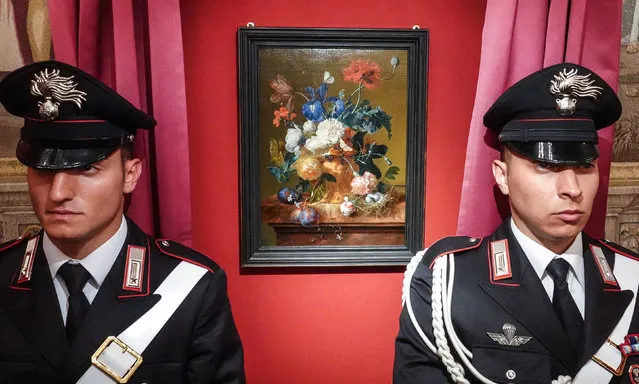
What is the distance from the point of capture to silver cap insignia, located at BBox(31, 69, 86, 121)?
3.92ft

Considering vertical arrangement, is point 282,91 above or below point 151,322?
above

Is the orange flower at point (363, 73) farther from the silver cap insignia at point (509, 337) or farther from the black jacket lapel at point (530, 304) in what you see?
the silver cap insignia at point (509, 337)

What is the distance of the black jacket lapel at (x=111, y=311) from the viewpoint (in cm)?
122

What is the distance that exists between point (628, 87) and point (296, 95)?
1.03m

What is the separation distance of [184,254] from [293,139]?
46cm

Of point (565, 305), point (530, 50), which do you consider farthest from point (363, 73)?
point (565, 305)

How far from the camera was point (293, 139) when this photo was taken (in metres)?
1.63

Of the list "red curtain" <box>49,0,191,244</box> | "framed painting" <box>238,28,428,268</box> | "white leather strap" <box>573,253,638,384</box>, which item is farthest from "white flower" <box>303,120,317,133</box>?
"white leather strap" <box>573,253,638,384</box>

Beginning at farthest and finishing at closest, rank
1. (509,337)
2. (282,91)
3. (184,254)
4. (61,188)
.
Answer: (282,91) → (184,254) → (509,337) → (61,188)

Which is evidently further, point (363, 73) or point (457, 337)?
point (363, 73)

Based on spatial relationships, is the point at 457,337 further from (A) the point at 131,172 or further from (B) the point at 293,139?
(A) the point at 131,172

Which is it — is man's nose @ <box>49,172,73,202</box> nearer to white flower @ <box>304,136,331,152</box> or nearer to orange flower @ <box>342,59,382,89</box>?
white flower @ <box>304,136,331,152</box>

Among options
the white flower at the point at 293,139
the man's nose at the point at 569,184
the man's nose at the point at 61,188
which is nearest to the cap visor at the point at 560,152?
the man's nose at the point at 569,184

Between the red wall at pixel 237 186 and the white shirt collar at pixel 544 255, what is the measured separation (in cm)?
40
